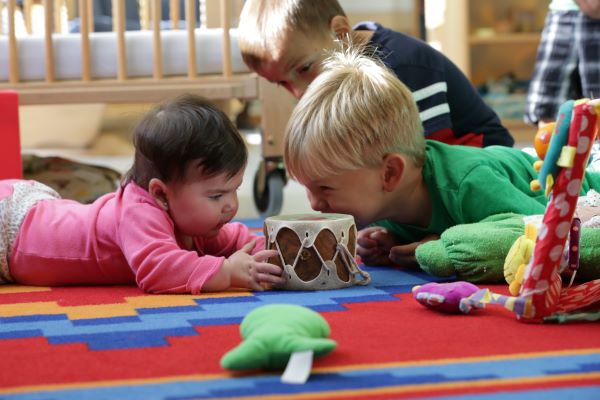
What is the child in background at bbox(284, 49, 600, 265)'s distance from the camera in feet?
4.67

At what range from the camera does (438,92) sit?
1906mm

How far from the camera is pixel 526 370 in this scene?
88cm

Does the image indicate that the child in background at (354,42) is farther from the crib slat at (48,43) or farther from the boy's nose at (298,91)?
the crib slat at (48,43)

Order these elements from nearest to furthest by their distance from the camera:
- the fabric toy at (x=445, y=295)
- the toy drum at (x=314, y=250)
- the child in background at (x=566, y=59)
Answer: the fabric toy at (x=445, y=295)
the toy drum at (x=314, y=250)
the child in background at (x=566, y=59)

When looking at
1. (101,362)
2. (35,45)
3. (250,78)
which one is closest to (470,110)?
(250,78)

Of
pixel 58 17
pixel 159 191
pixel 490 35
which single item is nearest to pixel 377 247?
pixel 159 191

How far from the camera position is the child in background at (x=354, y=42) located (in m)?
1.88

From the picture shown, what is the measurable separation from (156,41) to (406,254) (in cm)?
101

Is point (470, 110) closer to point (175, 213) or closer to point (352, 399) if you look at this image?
point (175, 213)

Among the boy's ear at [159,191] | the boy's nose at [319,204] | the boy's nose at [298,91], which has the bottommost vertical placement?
the boy's nose at [319,204]

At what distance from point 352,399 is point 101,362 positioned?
28 cm

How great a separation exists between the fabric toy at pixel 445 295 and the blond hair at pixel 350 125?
0.32m

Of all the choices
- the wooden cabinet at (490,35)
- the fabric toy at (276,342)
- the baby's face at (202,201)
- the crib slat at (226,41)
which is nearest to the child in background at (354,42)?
the crib slat at (226,41)

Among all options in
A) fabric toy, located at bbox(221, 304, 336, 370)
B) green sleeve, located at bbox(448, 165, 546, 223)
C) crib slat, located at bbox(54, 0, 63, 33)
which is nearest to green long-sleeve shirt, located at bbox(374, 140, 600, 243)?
green sleeve, located at bbox(448, 165, 546, 223)
